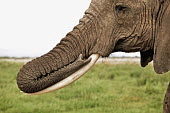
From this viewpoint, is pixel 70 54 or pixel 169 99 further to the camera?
pixel 169 99

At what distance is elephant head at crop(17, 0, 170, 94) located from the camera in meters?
2.59

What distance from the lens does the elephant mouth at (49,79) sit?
99.0 inches

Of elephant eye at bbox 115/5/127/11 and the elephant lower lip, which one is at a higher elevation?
elephant eye at bbox 115/5/127/11

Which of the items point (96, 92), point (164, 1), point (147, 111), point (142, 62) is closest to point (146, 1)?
point (164, 1)

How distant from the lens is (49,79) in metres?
2.52

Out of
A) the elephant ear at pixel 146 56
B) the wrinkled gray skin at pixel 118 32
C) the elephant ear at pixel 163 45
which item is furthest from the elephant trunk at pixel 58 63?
the elephant ear at pixel 146 56

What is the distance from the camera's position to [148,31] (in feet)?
9.07

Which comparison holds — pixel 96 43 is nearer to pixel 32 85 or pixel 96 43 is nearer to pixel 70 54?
pixel 70 54

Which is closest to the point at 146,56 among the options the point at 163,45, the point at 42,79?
the point at 163,45

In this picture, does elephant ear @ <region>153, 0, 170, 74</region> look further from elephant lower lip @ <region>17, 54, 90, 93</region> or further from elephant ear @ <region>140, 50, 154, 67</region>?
elephant lower lip @ <region>17, 54, 90, 93</region>

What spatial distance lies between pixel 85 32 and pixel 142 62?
0.62 metres

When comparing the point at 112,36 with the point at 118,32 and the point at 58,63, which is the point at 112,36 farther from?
the point at 58,63

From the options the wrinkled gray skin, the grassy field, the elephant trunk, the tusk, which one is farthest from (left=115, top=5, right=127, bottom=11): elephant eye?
the grassy field

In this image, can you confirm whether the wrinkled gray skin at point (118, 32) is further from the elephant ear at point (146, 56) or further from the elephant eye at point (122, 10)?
the elephant ear at point (146, 56)
